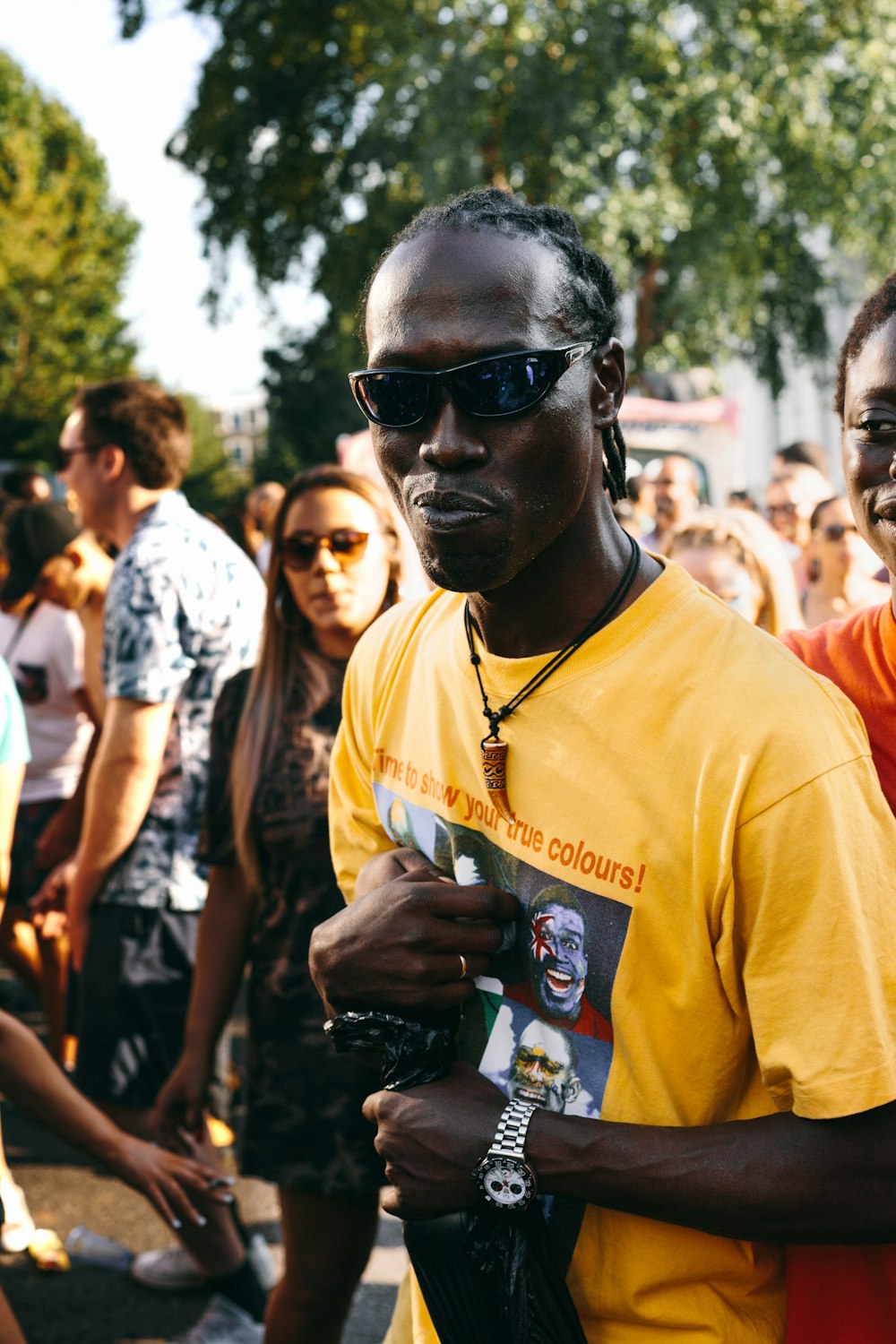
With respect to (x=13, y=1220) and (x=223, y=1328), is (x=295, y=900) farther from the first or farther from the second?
(x=223, y=1328)

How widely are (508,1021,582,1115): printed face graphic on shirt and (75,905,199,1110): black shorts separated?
2244mm

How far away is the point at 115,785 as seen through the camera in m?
3.60

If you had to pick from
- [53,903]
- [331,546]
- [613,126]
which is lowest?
[53,903]

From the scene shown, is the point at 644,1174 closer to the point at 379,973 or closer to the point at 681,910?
the point at 681,910

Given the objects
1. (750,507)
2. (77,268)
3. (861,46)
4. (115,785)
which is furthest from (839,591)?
(77,268)

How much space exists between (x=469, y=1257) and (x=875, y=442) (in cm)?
107

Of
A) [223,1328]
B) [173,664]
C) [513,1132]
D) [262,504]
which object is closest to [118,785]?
[173,664]

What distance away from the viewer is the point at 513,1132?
1.40 metres

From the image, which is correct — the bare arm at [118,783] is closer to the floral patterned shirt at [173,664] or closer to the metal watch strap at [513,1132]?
the floral patterned shirt at [173,664]

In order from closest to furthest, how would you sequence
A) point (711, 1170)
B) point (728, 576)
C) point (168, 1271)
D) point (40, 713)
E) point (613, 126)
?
point (711, 1170) < point (168, 1271) < point (728, 576) < point (40, 713) < point (613, 126)

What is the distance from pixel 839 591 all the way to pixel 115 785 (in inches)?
114

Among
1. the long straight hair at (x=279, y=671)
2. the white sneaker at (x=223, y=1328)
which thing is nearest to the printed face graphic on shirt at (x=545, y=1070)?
the long straight hair at (x=279, y=671)

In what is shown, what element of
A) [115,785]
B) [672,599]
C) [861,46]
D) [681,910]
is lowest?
[115,785]

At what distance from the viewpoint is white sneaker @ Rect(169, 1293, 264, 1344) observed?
3.41 meters
